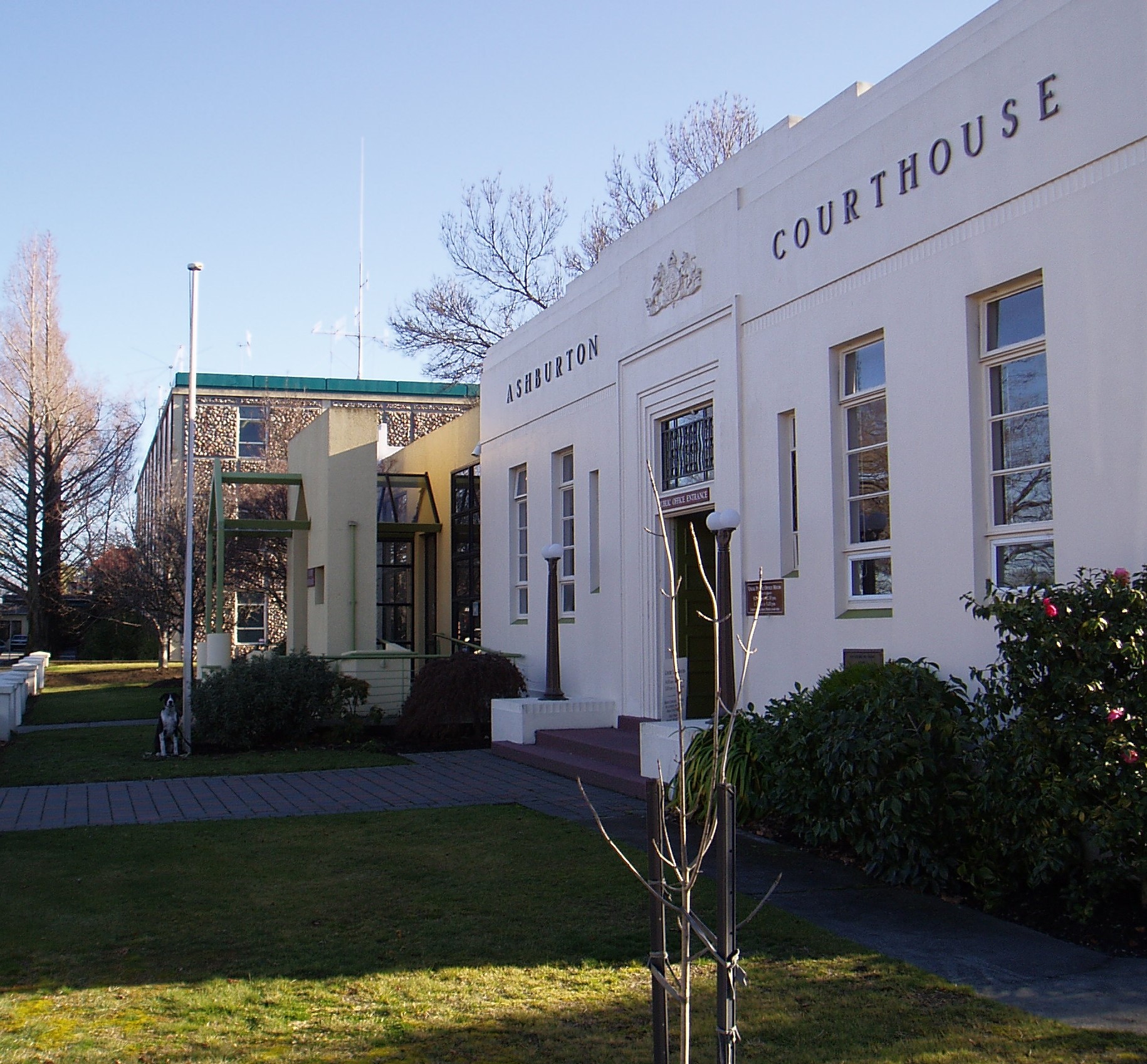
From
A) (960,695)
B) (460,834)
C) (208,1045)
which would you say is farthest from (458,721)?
(208,1045)

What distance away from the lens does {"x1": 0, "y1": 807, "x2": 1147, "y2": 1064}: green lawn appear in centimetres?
448

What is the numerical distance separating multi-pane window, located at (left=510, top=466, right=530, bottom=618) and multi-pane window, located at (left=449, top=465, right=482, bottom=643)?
2374mm

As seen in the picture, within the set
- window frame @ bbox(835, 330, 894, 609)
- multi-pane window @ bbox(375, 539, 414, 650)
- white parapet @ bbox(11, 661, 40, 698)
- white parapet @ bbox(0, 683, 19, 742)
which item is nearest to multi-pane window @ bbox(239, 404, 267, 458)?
white parapet @ bbox(11, 661, 40, 698)

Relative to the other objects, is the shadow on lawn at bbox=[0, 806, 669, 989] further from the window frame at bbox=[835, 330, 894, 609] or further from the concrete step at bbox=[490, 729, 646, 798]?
the window frame at bbox=[835, 330, 894, 609]

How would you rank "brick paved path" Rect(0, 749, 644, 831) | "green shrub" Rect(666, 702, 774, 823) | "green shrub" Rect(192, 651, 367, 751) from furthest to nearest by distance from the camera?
"green shrub" Rect(192, 651, 367, 751) < "brick paved path" Rect(0, 749, 644, 831) < "green shrub" Rect(666, 702, 774, 823)

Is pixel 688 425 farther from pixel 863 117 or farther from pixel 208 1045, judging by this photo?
pixel 208 1045

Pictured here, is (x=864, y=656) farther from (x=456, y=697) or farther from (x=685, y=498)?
(x=456, y=697)

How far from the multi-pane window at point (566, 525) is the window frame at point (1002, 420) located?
25.2ft

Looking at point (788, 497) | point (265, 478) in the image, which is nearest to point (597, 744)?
point (788, 497)

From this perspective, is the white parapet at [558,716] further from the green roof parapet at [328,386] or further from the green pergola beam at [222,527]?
the green roof parapet at [328,386]

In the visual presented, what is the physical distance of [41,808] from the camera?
408 inches

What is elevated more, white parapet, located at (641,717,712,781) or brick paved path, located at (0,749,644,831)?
white parapet, located at (641,717,712,781)

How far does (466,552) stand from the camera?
20.8 m

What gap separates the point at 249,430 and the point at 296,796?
30432 mm
